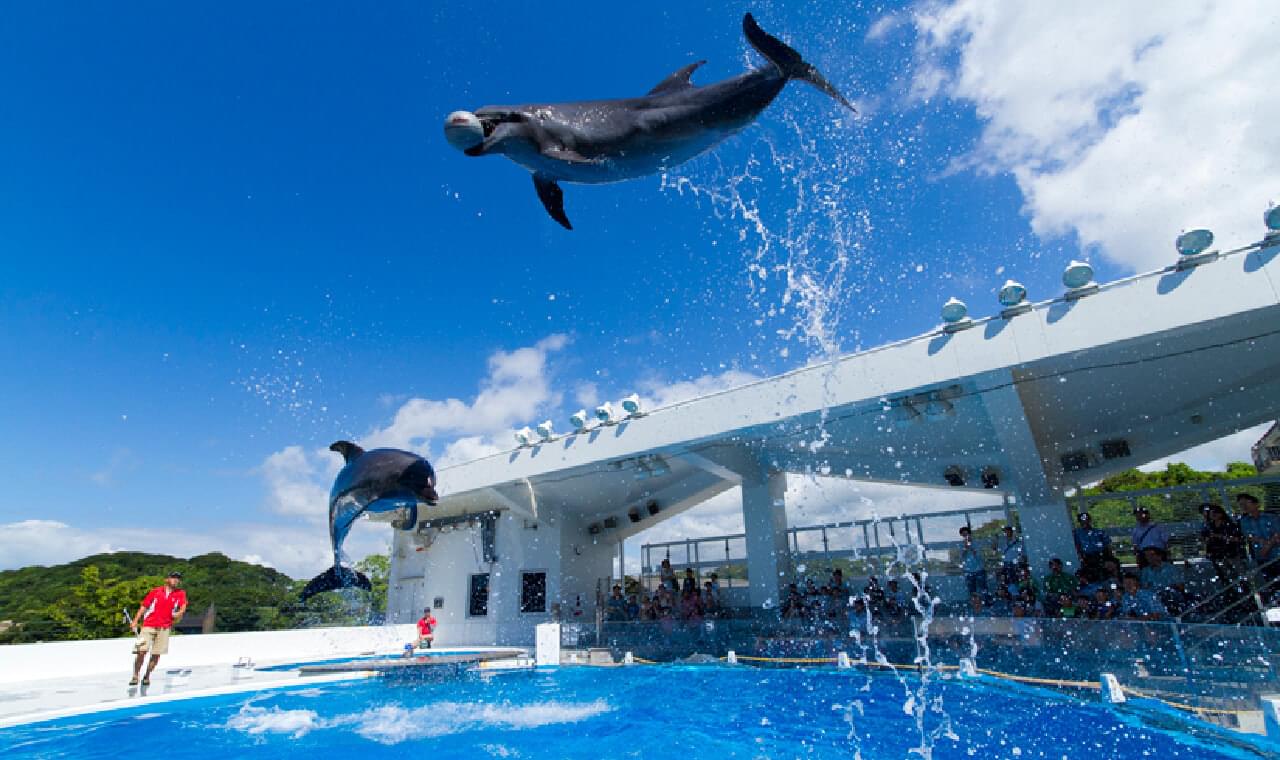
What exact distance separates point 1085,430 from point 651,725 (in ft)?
26.4

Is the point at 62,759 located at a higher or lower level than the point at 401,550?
lower

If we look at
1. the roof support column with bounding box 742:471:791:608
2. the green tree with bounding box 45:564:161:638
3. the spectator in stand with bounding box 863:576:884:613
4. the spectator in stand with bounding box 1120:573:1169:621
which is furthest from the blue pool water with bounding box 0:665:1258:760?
the green tree with bounding box 45:564:161:638

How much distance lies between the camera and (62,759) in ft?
18.8

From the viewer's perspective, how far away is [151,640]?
8.33m

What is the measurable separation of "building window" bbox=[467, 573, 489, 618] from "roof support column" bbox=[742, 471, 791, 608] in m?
7.58

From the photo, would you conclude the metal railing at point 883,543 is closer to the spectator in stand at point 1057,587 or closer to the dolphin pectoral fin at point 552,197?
the spectator in stand at point 1057,587

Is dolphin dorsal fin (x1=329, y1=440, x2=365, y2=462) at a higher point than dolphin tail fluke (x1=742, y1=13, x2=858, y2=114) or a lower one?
lower

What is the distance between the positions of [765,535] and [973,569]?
12.0 ft

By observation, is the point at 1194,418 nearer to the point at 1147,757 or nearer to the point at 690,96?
the point at 1147,757

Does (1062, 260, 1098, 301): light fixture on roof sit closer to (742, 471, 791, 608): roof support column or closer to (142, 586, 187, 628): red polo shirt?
(742, 471, 791, 608): roof support column

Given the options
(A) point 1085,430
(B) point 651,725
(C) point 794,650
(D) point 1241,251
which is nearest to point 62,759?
(B) point 651,725

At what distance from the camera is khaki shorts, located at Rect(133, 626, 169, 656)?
8.26 metres

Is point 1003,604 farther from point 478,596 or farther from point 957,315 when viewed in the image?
point 478,596

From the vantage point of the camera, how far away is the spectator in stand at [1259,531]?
23.5ft
